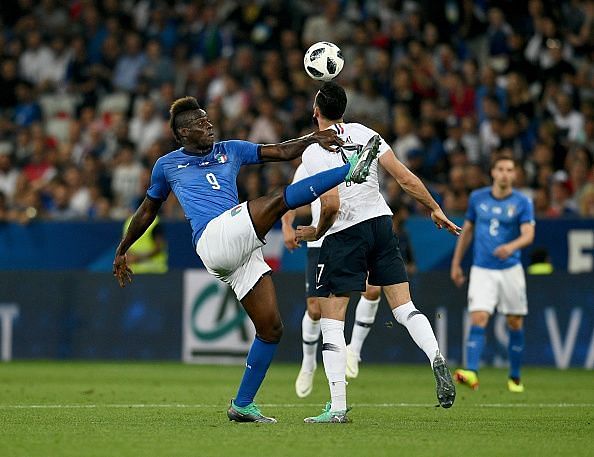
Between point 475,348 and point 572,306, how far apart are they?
12.8ft

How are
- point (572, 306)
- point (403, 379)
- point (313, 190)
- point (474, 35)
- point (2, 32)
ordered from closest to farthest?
point (313, 190), point (403, 379), point (572, 306), point (474, 35), point (2, 32)

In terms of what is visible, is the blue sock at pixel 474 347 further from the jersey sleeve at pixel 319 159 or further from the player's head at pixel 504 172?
the jersey sleeve at pixel 319 159

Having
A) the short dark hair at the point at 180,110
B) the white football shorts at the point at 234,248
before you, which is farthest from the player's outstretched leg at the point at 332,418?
the short dark hair at the point at 180,110

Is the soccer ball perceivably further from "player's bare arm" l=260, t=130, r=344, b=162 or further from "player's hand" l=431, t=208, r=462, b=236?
"player's hand" l=431, t=208, r=462, b=236

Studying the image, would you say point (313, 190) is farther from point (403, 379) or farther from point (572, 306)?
point (572, 306)

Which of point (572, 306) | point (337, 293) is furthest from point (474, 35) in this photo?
point (337, 293)

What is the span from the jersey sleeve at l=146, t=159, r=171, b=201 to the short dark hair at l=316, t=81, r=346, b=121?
129 cm

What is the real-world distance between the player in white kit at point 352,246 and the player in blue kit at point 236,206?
0.31m

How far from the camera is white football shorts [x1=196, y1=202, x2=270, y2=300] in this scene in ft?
28.7

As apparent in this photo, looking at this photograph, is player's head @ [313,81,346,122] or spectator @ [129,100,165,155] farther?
spectator @ [129,100,165,155]

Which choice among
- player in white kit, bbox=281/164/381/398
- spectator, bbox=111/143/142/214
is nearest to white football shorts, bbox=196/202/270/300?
player in white kit, bbox=281/164/381/398

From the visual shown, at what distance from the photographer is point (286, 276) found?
54.7 ft

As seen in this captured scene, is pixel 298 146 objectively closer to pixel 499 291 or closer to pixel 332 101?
pixel 332 101

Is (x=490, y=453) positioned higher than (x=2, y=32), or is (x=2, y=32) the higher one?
(x=2, y=32)
